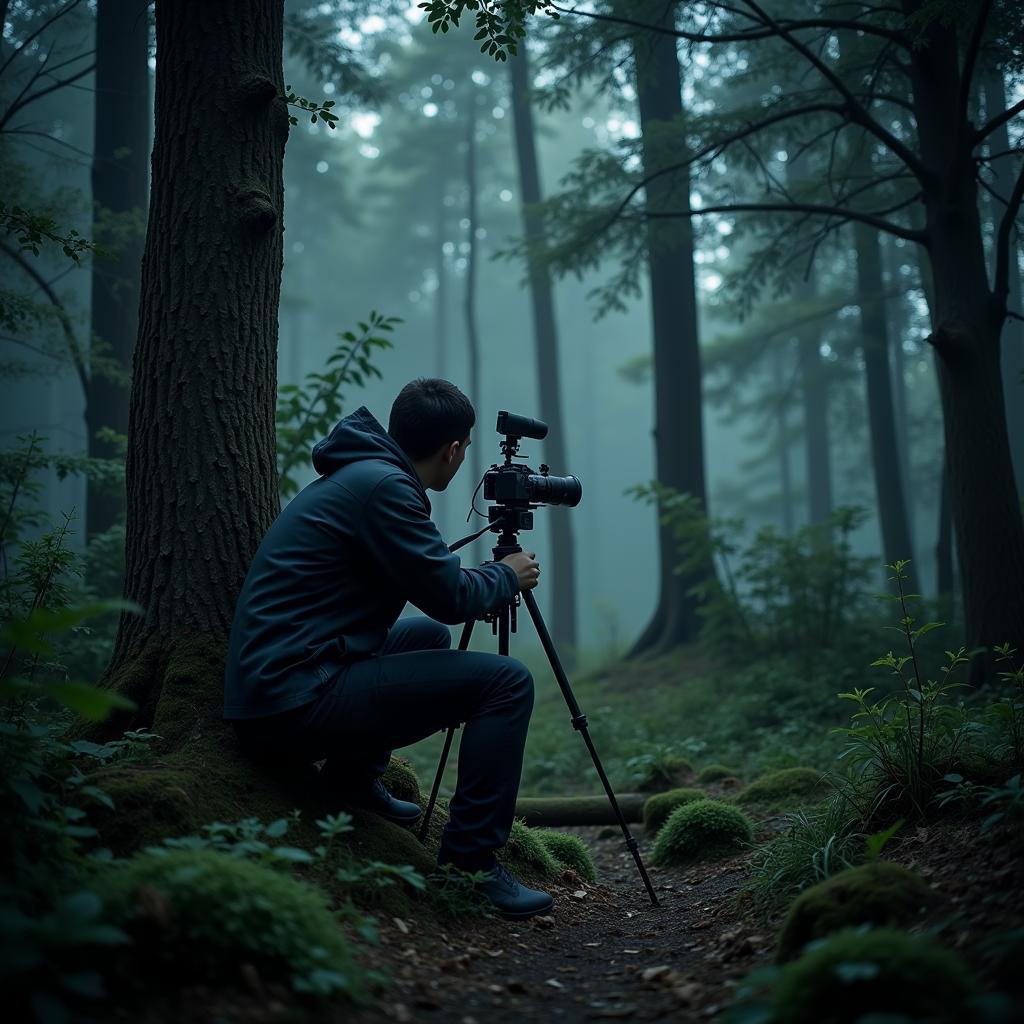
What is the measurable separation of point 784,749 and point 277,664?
487cm

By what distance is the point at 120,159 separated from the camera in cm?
909

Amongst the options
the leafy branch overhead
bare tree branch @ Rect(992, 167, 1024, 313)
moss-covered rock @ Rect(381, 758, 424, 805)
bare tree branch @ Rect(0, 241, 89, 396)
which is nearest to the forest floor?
moss-covered rock @ Rect(381, 758, 424, 805)

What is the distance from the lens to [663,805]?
526cm

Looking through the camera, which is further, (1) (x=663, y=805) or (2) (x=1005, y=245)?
(2) (x=1005, y=245)

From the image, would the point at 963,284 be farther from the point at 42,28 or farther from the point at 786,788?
the point at 42,28

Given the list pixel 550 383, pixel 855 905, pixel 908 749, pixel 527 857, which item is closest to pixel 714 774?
pixel 527 857

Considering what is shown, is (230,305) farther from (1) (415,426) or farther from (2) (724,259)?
(2) (724,259)

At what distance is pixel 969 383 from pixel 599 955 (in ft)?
15.8

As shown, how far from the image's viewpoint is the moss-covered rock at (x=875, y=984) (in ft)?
5.97

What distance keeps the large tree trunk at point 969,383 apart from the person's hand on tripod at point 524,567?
3.90 metres

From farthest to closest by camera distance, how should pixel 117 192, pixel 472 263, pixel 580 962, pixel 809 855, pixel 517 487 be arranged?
pixel 472 263, pixel 117 192, pixel 517 487, pixel 809 855, pixel 580 962

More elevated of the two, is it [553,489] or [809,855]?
[553,489]

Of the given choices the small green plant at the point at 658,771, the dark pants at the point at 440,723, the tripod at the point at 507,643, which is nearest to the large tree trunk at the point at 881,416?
the small green plant at the point at 658,771

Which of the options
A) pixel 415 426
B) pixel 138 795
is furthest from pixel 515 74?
pixel 138 795
